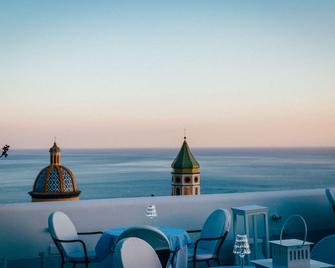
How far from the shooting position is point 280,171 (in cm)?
10856

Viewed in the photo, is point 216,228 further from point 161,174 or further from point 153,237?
point 161,174

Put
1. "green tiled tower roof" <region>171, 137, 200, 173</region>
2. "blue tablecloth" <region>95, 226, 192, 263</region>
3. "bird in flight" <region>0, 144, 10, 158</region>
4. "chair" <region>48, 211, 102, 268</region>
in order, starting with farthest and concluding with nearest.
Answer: "green tiled tower roof" <region>171, 137, 200, 173</region> → "bird in flight" <region>0, 144, 10, 158</region> → "chair" <region>48, 211, 102, 268</region> → "blue tablecloth" <region>95, 226, 192, 263</region>

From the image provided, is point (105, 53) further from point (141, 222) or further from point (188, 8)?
point (141, 222)

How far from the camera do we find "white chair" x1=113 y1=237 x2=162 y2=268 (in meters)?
3.26

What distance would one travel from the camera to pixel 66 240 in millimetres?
5000

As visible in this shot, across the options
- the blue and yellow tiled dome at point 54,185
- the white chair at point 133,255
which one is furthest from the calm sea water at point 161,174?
the white chair at point 133,255

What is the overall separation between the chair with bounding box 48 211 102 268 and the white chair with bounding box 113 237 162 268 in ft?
4.98

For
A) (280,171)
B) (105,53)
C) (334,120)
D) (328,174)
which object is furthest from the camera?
(280,171)

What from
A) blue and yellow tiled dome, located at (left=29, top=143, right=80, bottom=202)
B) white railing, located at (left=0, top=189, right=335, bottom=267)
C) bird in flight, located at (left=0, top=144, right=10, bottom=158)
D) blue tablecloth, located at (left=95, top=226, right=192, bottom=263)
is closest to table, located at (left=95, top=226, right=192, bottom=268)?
blue tablecloth, located at (left=95, top=226, right=192, bottom=263)

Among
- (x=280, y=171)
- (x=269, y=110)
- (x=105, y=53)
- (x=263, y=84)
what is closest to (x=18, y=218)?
(x=105, y=53)

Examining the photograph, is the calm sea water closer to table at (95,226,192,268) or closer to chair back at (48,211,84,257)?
chair back at (48,211,84,257)

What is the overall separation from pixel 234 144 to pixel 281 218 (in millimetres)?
24195

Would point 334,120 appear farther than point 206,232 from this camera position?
Yes

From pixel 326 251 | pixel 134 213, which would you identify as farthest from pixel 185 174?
pixel 326 251
